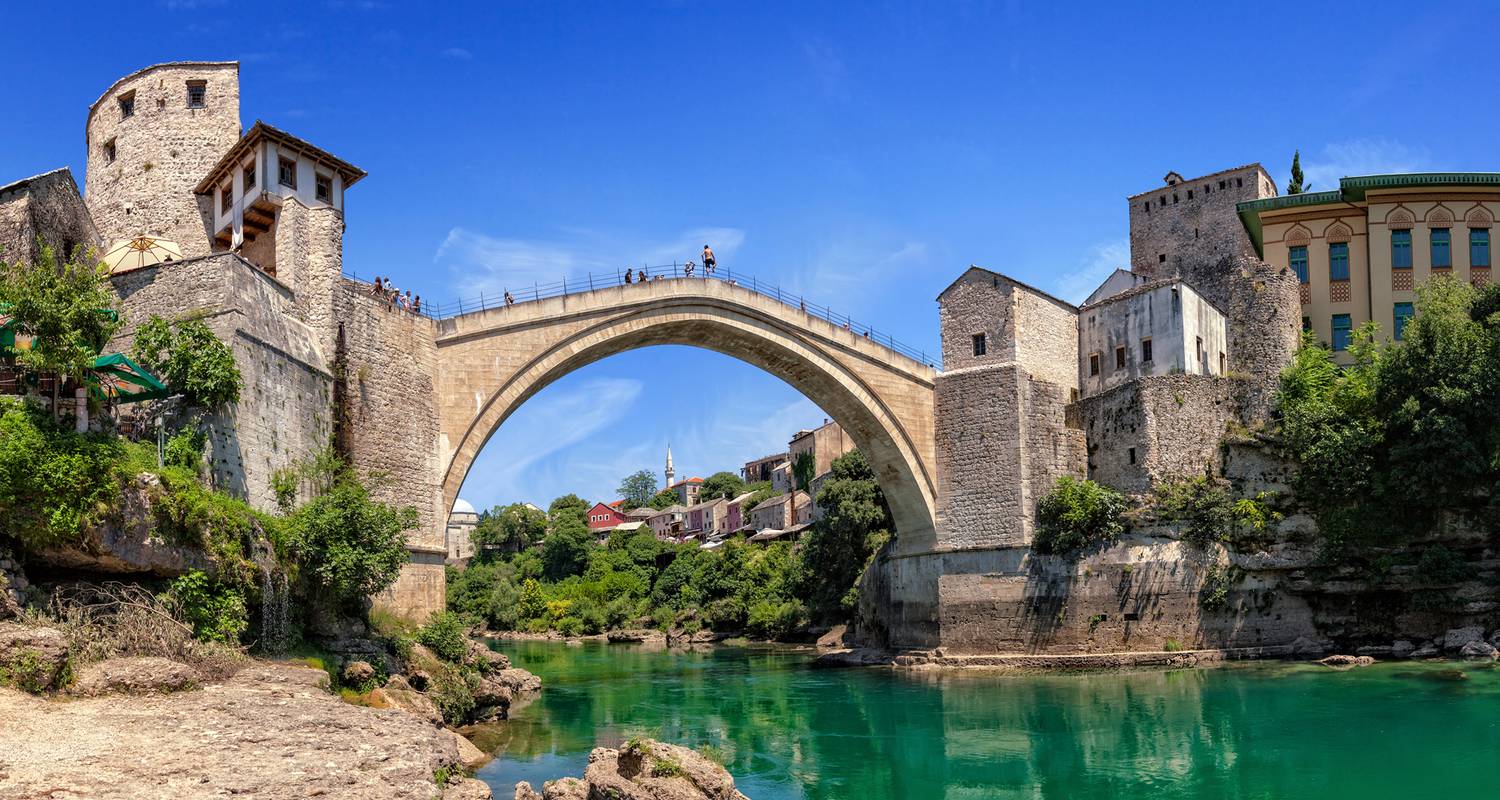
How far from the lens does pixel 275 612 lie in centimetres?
1514

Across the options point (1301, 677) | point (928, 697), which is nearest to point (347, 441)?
point (928, 697)

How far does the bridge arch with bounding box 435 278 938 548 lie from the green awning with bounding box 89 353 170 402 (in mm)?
6809

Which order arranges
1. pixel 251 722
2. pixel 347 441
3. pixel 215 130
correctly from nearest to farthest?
pixel 251 722 → pixel 347 441 → pixel 215 130

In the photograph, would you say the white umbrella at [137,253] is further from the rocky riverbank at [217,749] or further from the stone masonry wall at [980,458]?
the stone masonry wall at [980,458]

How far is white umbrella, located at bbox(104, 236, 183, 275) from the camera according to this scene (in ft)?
63.7

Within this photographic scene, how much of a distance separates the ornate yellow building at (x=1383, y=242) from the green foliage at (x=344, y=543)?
25.2 metres

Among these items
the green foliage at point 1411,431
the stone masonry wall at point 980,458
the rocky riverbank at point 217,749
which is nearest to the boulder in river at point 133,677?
the rocky riverbank at point 217,749

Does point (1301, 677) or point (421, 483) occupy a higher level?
point (421, 483)

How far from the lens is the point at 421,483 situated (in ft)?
69.3

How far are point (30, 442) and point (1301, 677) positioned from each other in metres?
21.6

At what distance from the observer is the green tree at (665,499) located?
89.1 m

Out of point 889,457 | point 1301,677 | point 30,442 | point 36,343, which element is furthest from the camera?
point 889,457

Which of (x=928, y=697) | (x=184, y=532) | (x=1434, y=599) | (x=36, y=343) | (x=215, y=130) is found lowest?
(x=928, y=697)

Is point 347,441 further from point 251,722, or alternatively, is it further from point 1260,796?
point 1260,796
